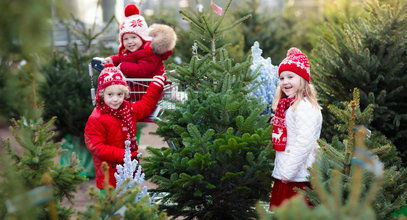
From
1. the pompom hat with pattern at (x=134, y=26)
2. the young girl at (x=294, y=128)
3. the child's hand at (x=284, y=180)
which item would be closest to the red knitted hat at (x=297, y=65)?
the young girl at (x=294, y=128)

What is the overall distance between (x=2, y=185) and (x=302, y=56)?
2.60 metres

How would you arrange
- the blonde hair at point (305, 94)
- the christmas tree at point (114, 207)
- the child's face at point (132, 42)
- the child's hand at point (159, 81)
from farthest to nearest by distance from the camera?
the child's face at point (132, 42), the child's hand at point (159, 81), the blonde hair at point (305, 94), the christmas tree at point (114, 207)

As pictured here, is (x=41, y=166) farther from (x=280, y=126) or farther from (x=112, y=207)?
(x=280, y=126)

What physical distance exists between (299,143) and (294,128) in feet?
0.43

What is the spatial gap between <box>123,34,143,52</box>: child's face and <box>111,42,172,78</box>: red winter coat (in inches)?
1.9

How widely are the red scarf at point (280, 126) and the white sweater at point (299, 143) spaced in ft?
0.11

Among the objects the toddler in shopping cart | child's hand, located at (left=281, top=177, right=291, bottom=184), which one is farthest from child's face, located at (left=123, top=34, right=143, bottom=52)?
child's hand, located at (left=281, top=177, right=291, bottom=184)

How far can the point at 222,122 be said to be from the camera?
4.04 metres

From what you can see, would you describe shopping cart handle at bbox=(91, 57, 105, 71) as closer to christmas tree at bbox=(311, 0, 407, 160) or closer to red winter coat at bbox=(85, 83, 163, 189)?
red winter coat at bbox=(85, 83, 163, 189)

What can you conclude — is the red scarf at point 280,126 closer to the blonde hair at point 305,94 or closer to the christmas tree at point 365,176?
the blonde hair at point 305,94

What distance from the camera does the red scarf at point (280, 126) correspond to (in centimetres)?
402

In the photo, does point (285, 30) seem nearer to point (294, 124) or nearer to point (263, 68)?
point (263, 68)

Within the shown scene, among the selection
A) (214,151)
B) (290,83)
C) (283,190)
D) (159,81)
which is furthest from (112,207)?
(159,81)

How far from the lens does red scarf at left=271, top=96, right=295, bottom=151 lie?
4016 millimetres
